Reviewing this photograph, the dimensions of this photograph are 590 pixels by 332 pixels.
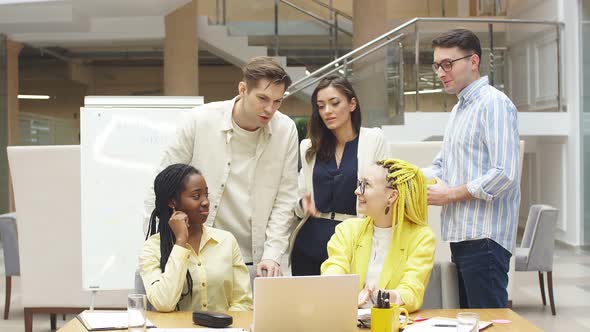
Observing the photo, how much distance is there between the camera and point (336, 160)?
386 centimetres

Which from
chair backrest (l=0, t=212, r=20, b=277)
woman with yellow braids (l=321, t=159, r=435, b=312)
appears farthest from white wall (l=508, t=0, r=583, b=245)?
woman with yellow braids (l=321, t=159, r=435, b=312)

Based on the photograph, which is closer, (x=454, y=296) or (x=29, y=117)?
(x=454, y=296)

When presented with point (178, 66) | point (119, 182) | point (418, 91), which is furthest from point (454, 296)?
point (178, 66)

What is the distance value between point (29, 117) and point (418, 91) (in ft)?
25.6

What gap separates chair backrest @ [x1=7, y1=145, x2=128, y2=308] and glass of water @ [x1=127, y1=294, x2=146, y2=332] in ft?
11.5

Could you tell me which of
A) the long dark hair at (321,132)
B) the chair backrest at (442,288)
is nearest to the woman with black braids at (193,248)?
the long dark hair at (321,132)

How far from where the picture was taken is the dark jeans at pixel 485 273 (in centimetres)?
337

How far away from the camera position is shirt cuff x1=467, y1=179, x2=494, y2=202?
332cm

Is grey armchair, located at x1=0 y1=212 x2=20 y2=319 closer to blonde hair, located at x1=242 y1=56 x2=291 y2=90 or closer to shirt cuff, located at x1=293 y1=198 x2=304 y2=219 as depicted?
shirt cuff, located at x1=293 y1=198 x2=304 y2=219

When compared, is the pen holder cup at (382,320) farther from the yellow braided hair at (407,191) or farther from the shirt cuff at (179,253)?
the shirt cuff at (179,253)

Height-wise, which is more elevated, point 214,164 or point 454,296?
point 214,164

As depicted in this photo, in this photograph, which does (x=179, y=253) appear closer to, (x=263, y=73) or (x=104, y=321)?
(x=104, y=321)

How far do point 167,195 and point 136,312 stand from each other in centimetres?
92

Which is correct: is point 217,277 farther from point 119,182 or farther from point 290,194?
point 119,182
